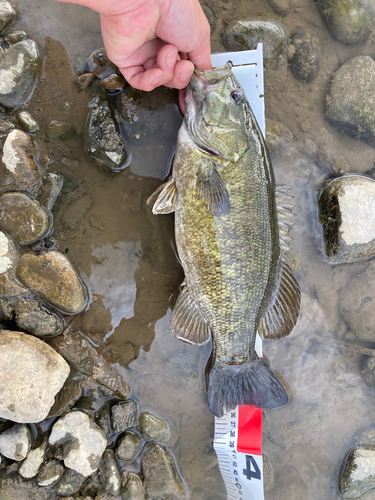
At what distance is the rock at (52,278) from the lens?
280 cm

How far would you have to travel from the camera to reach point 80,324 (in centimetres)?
300

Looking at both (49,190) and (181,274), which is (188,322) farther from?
(49,190)

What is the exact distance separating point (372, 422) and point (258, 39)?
178 inches

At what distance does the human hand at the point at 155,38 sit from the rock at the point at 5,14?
1068 millimetres

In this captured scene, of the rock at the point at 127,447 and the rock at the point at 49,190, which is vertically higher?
the rock at the point at 49,190

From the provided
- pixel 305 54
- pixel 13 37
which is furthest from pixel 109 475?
pixel 305 54

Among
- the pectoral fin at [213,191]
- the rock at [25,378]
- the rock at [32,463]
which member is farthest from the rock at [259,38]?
the rock at [32,463]

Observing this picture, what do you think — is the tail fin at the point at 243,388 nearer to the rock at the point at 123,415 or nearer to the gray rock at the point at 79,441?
the rock at the point at 123,415

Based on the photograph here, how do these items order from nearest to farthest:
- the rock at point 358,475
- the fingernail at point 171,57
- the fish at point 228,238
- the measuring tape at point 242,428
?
the fingernail at point 171,57 → the fish at point 228,238 → the measuring tape at point 242,428 → the rock at point 358,475

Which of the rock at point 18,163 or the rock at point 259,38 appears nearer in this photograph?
the rock at point 18,163

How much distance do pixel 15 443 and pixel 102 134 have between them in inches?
110

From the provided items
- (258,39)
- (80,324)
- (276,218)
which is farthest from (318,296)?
(258,39)

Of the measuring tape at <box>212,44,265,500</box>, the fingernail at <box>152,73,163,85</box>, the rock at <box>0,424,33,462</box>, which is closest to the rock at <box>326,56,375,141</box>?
the measuring tape at <box>212,44,265,500</box>

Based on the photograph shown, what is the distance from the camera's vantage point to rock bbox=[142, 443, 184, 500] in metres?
2.94
